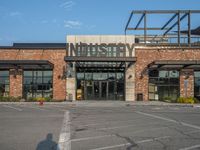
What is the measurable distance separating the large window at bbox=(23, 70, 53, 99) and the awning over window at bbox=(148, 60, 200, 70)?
11.0 m

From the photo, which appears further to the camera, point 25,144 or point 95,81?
point 95,81

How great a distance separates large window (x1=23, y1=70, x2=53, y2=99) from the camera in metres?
40.4

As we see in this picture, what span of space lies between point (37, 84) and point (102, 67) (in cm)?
731

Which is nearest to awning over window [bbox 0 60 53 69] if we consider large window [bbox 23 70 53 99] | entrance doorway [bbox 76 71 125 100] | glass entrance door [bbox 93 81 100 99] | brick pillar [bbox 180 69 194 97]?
large window [bbox 23 70 53 99]

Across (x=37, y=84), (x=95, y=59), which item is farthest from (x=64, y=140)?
(x=37, y=84)

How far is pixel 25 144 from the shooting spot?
10586 millimetres

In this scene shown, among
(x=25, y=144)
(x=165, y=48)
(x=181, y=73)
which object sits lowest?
(x=25, y=144)

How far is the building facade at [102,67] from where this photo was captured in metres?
40.0

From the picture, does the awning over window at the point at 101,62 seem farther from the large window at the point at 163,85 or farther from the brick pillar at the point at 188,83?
the brick pillar at the point at 188,83

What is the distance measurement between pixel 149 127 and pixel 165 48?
26.4 metres

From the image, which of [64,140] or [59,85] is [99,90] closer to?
[59,85]

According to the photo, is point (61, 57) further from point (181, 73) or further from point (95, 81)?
point (181, 73)

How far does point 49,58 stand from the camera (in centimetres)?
4034

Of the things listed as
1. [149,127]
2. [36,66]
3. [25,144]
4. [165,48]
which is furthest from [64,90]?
[25,144]
